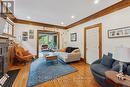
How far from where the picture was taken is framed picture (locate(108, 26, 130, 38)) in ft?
10.4

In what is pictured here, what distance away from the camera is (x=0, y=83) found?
8.55ft

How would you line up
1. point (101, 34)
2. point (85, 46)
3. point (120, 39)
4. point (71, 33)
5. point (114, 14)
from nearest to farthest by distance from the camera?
point (120, 39), point (114, 14), point (101, 34), point (85, 46), point (71, 33)

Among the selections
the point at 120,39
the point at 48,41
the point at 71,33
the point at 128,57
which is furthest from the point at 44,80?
the point at 48,41

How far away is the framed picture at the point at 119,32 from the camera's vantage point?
318 centimetres

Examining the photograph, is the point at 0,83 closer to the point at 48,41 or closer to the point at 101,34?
the point at 101,34

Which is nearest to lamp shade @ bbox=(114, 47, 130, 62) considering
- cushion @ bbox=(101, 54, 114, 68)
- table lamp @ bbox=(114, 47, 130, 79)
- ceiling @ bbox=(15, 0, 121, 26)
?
table lamp @ bbox=(114, 47, 130, 79)

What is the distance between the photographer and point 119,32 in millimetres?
3445

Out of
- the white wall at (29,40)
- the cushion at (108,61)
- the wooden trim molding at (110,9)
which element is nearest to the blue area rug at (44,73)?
the cushion at (108,61)

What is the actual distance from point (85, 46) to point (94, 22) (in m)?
1.47

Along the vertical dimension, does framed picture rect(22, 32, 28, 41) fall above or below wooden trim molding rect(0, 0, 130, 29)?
below

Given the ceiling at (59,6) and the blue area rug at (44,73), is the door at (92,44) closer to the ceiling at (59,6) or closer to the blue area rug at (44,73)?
the ceiling at (59,6)

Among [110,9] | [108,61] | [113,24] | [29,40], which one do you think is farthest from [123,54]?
[29,40]

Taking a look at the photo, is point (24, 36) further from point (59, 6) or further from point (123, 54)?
point (123, 54)

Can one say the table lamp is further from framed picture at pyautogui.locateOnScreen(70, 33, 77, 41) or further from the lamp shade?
framed picture at pyautogui.locateOnScreen(70, 33, 77, 41)
